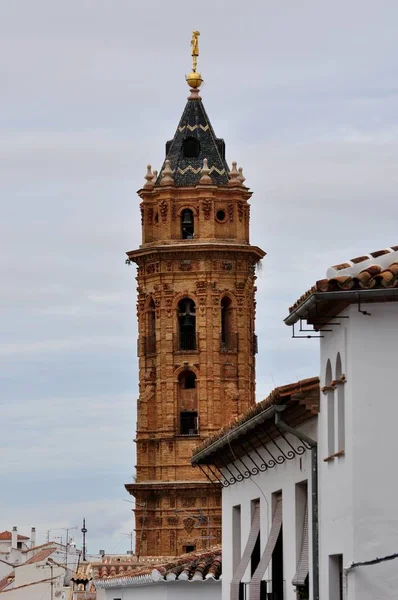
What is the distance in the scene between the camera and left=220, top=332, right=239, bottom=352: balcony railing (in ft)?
370

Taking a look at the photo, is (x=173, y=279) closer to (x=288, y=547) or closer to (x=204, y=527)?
(x=204, y=527)

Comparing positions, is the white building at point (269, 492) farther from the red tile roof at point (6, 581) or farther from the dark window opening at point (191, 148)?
the red tile roof at point (6, 581)

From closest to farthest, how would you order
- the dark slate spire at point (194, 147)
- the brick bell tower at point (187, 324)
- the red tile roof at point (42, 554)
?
the brick bell tower at point (187, 324) → the dark slate spire at point (194, 147) → the red tile roof at point (42, 554)

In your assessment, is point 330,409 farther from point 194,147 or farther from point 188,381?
point 194,147

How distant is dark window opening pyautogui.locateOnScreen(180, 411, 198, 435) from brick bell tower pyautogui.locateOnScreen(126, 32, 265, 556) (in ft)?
0.17

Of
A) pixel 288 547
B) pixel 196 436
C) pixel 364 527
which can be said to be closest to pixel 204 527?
pixel 196 436

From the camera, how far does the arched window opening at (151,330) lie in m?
113

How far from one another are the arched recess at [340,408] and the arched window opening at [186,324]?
8890cm

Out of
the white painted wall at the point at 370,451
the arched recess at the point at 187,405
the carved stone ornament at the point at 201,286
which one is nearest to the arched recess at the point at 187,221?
the carved stone ornament at the point at 201,286

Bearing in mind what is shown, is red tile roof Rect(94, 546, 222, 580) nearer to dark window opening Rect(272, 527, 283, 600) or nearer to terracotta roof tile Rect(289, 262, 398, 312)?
dark window opening Rect(272, 527, 283, 600)

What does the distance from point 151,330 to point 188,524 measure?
10967 millimetres

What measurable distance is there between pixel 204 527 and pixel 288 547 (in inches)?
3131

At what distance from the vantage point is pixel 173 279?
112 metres

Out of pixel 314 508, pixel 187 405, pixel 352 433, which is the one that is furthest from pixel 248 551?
pixel 187 405
